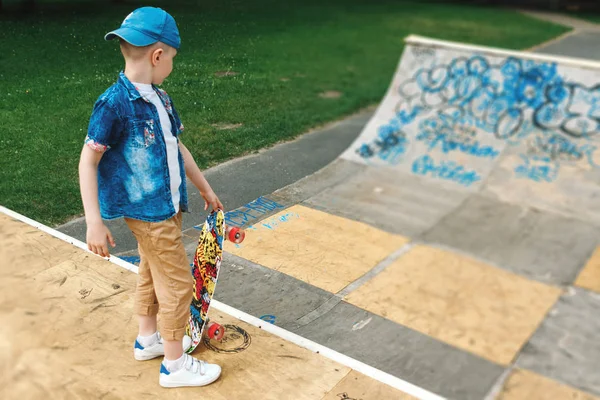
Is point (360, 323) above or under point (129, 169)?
under

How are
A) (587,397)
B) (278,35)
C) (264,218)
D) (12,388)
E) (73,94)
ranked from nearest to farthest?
(12,388), (587,397), (73,94), (264,218), (278,35)

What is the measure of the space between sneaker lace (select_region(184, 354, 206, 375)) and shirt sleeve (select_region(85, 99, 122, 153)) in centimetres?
115

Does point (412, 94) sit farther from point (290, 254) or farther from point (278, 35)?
point (290, 254)

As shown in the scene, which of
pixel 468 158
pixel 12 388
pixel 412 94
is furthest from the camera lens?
pixel 412 94

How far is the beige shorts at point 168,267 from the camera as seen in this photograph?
260cm

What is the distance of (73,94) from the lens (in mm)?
4520

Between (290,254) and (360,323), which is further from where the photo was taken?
(290,254)

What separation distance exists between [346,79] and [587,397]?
6.38 meters

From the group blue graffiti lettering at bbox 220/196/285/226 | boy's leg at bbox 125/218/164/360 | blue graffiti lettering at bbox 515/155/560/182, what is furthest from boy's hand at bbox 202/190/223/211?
blue graffiti lettering at bbox 515/155/560/182

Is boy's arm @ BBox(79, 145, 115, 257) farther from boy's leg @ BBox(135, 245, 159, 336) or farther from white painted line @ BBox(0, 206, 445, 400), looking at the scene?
white painted line @ BBox(0, 206, 445, 400)

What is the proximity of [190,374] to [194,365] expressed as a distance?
5 centimetres

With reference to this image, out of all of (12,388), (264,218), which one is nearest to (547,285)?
(264,218)

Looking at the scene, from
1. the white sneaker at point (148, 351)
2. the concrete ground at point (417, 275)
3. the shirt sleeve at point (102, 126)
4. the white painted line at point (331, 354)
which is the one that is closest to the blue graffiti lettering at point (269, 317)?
the concrete ground at point (417, 275)

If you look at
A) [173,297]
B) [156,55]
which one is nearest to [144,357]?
[173,297]
